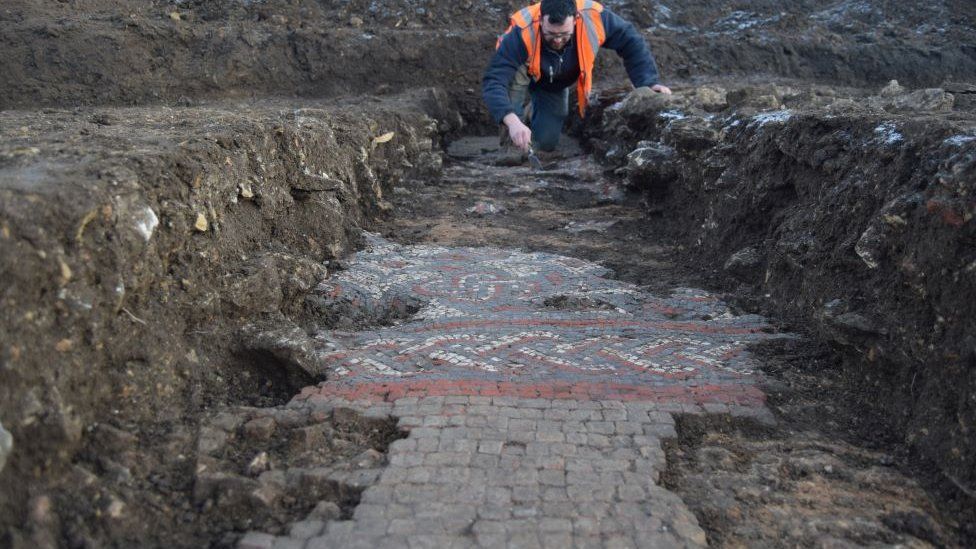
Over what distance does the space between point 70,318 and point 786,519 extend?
2.55 metres

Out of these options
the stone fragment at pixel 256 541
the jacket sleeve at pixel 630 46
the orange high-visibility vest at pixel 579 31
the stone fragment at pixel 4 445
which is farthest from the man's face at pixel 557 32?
the stone fragment at pixel 4 445

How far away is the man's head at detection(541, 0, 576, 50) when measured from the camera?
21.0 ft

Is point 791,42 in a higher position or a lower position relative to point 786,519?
higher

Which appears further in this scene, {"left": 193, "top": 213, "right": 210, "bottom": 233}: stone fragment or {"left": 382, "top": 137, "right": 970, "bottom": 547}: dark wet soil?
{"left": 193, "top": 213, "right": 210, "bottom": 233}: stone fragment

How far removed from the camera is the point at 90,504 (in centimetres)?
234

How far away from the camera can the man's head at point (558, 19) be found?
6.41m

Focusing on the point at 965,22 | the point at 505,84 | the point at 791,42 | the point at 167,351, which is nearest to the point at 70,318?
the point at 167,351

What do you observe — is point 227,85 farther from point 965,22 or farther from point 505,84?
point 965,22

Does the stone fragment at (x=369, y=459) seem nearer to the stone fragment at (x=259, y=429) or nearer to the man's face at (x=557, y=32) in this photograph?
the stone fragment at (x=259, y=429)

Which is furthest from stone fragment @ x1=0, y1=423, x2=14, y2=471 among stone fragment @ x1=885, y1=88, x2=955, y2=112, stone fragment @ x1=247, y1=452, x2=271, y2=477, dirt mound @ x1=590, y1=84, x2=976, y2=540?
stone fragment @ x1=885, y1=88, x2=955, y2=112

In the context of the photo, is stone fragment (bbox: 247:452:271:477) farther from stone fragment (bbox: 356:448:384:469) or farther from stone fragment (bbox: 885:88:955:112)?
stone fragment (bbox: 885:88:955:112)

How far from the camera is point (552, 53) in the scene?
722cm

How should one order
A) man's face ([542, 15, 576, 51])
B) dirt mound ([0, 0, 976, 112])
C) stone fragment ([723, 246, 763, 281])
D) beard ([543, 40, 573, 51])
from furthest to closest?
dirt mound ([0, 0, 976, 112]), beard ([543, 40, 573, 51]), man's face ([542, 15, 576, 51]), stone fragment ([723, 246, 763, 281])

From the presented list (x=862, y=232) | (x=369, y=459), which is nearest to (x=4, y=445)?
(x=369, y=459)
